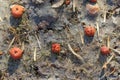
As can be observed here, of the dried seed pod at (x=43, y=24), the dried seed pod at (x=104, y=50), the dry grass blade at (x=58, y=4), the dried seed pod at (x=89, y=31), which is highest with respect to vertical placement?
the dry grass blade at (x=58, y=4)

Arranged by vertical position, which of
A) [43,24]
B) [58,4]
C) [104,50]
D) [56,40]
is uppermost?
[58,4]

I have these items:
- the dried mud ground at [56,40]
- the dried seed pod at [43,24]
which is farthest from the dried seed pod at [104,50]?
the dried seed pod at [43,24]

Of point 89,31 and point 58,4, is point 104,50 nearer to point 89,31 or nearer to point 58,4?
point 89,31

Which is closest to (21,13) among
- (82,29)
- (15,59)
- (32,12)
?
(32,12)

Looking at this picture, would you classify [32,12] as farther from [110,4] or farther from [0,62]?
[110,4]

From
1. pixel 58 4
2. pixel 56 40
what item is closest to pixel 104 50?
pixel 56 40

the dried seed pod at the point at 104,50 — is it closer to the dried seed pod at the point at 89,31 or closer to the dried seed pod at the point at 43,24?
the dried seed pod at the point at 89,31

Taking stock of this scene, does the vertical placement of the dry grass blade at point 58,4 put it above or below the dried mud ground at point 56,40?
above

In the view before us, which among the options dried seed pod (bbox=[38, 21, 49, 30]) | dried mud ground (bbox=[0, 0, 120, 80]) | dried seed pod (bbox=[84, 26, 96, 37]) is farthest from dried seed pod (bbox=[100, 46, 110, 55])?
dried seed pod (bbox=[38, 21, 49, 30])
